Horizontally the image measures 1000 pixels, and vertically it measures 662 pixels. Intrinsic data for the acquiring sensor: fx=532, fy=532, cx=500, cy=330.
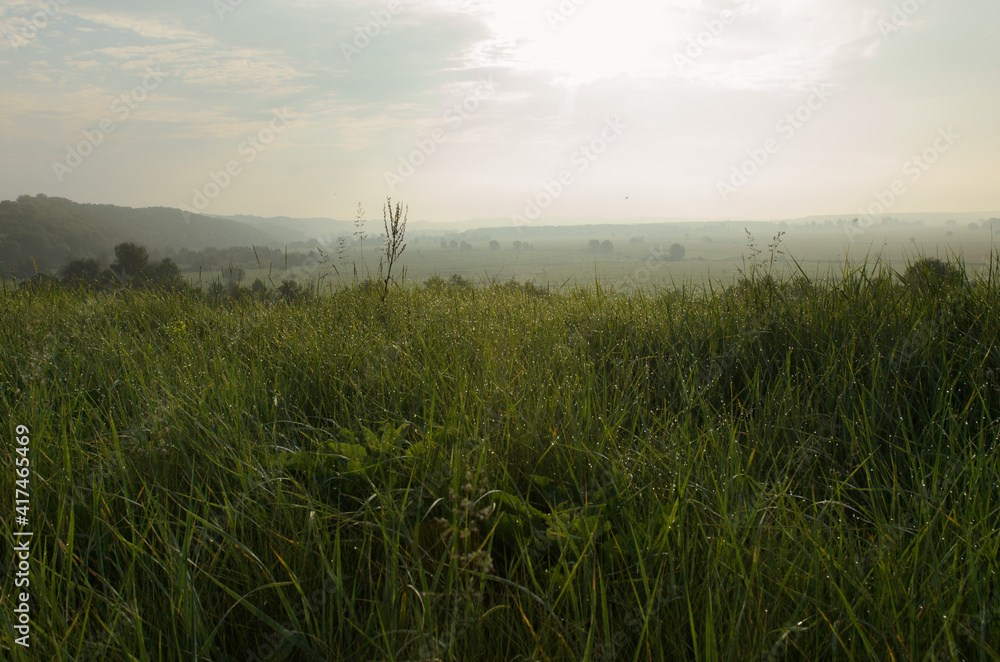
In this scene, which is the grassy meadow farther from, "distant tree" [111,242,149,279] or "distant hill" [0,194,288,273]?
"distant tree" [111,242,149,279]

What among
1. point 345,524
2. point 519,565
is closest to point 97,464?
point 345,524

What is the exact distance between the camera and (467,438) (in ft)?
6.02

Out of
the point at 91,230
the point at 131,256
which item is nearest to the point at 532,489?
the point at 131,256

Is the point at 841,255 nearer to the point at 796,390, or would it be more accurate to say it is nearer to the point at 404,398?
the point at 796,390

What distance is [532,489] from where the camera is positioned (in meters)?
1.80

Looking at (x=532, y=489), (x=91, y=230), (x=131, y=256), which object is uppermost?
(x=91, y=230)

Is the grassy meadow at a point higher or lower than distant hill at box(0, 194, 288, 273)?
lower

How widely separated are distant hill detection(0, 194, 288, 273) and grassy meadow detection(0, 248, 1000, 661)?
4810 mm

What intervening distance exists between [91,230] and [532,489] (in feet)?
152

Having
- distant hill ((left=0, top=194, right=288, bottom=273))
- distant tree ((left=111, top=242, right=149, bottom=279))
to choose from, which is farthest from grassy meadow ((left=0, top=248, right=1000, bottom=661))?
distant tree ((left=111, top=242, right=149, bottom=279))

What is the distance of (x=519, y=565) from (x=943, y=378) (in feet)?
6.68

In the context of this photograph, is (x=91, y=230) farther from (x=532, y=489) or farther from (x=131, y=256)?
(x=532, y=489)

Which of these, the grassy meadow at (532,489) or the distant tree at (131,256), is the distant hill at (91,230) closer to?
the distant tree at (131,256)

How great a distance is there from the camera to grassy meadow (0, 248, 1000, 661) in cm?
123
